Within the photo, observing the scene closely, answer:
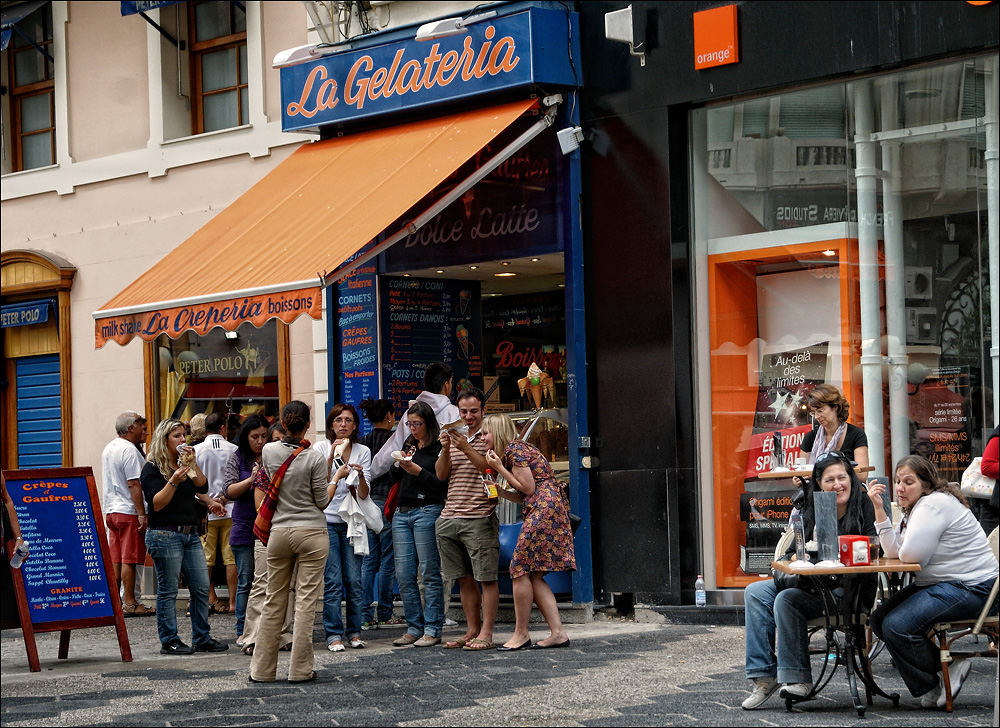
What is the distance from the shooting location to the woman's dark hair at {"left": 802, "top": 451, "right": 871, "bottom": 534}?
7.26 m

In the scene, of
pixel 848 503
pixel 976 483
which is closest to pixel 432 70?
pixel 976 483

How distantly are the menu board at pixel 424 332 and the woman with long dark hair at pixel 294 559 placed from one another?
4.15 m

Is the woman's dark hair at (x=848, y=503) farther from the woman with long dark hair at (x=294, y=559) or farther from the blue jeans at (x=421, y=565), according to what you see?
the blue jeans at (x=421, y=565)

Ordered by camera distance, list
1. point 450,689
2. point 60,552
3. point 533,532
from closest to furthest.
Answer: point 450,689 → point 533,532 → point 60,552

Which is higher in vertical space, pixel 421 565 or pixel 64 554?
pixel 64 554

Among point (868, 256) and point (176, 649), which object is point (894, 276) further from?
point (176, 649)

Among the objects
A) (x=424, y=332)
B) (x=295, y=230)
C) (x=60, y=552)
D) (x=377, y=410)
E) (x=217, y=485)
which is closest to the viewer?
(x=60, y=552)

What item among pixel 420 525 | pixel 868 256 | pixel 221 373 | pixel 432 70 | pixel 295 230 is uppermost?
pixel 432 70

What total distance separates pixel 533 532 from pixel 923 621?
2.95 m

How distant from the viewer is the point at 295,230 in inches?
433

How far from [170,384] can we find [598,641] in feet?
22.4

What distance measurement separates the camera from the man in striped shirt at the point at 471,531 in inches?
368

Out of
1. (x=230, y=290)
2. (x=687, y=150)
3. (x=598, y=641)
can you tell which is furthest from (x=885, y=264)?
(x=230, y=290)

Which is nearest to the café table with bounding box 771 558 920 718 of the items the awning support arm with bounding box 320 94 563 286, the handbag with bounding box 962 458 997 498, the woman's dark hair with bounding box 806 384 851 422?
the handbag with bounding box 962 458 997 498
